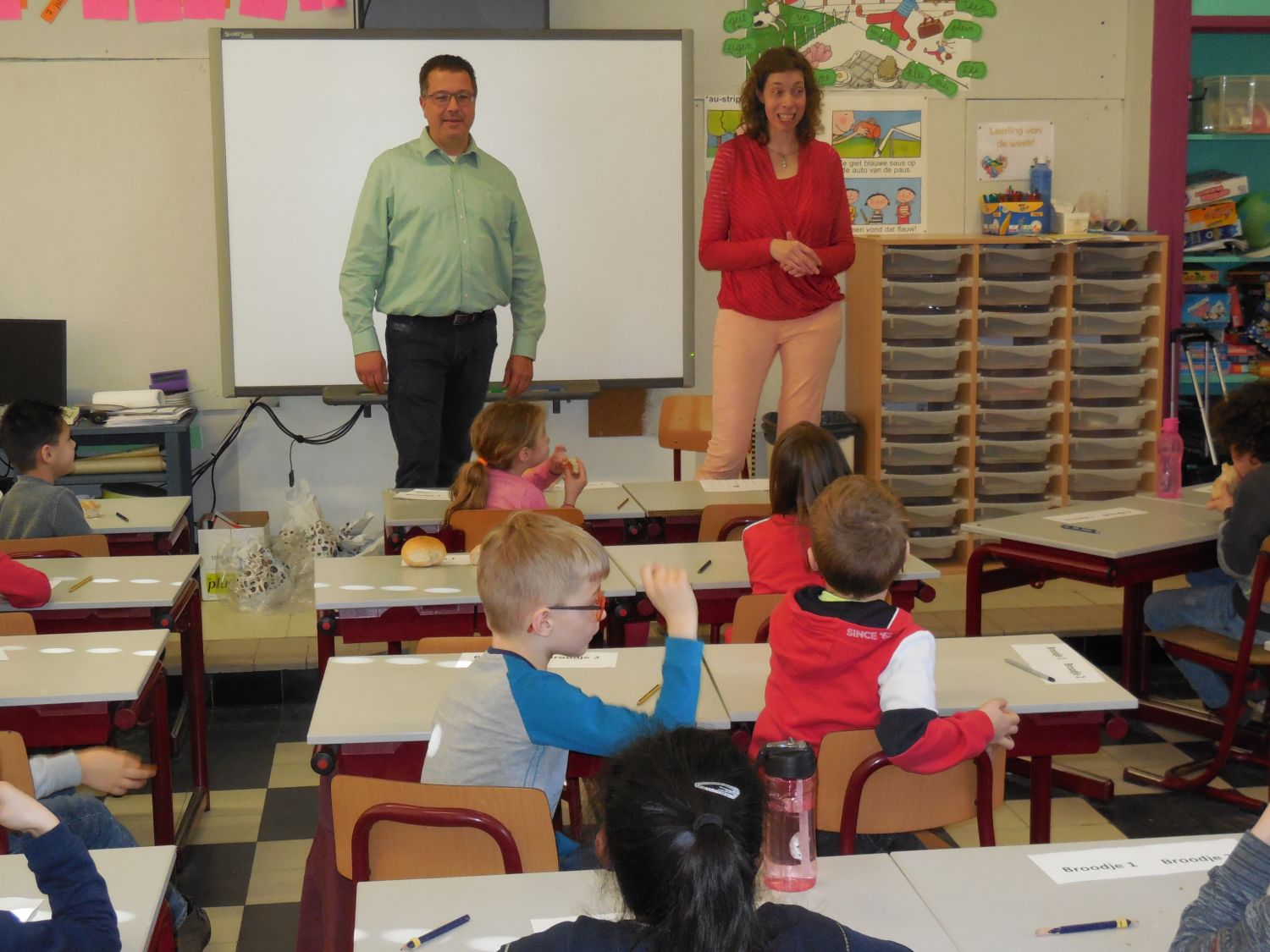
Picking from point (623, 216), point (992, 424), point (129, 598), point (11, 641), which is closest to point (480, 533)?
point (129, 598)

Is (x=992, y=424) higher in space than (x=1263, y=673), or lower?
higher

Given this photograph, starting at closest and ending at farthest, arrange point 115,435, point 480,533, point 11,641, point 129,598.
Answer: point 11,641
point 129,598
point 480,533
point 115,435

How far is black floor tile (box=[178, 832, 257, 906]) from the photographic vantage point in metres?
2.85

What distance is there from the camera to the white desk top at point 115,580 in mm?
2938

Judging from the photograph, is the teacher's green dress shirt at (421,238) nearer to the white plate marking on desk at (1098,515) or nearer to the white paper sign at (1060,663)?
the white plate marking on desk at (1098,515)

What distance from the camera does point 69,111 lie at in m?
5.30

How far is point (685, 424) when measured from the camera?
5207 millimetres

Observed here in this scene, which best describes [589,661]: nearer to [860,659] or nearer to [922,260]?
[860,659]

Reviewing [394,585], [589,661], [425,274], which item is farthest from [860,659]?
[425,274]

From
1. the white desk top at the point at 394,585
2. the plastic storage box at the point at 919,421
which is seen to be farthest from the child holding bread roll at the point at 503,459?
the plastic storage box at the point at 919,421

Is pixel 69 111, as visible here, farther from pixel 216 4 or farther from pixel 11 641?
pixel 11 641

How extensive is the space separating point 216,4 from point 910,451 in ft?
10.8

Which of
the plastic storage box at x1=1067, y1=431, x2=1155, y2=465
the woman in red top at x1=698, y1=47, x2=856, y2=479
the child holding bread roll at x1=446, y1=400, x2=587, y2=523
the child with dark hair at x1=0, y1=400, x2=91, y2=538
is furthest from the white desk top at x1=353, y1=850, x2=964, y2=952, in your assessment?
the plastic storage box at x1=1067, y1=431, x2=1155, y2=465

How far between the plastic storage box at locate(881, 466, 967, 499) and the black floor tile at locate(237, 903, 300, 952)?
11.0 feet
